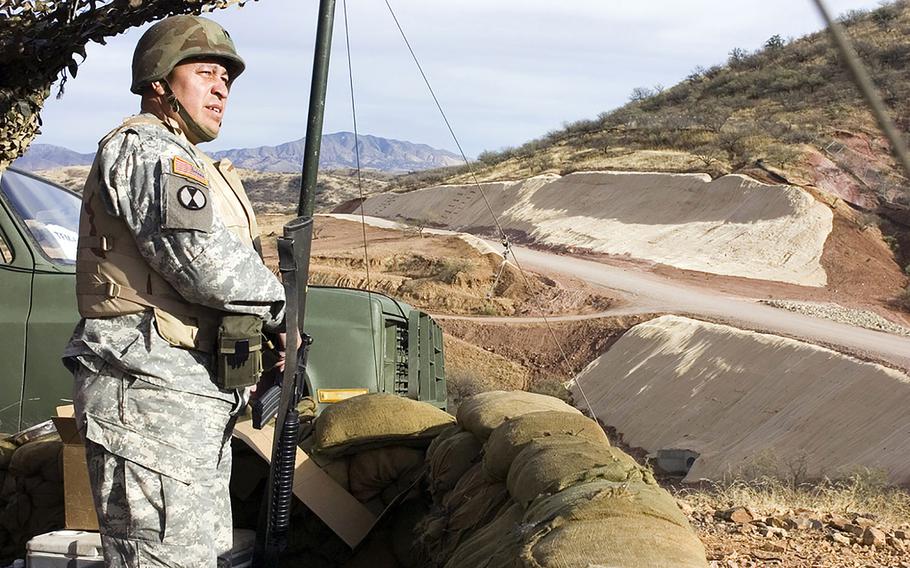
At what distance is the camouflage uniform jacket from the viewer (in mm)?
2549

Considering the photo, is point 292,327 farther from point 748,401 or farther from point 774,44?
point 774,44

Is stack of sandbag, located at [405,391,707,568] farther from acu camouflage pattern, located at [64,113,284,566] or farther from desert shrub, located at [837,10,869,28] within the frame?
desert shrub, located at [837,10,869,28]

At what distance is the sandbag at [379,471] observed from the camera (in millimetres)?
4402

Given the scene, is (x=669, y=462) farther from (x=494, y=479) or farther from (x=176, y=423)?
(x=176, y=423)

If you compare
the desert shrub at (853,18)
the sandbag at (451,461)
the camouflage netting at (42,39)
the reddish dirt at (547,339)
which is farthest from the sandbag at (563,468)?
the desert shrub at (853,18)

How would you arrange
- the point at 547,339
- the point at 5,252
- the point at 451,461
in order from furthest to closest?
the point at 547,339
the point at 5,252
the point at 451,461

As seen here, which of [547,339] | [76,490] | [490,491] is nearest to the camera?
[490,491]

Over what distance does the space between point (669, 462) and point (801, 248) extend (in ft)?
48.6

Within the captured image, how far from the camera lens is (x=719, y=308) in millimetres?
19891

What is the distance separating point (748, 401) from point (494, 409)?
11.0 m

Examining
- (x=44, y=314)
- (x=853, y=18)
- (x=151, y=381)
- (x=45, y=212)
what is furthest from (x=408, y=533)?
(x=853, y=18)

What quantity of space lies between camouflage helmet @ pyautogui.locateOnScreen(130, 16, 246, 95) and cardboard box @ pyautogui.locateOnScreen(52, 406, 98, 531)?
5.55ft

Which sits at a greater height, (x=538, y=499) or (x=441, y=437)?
(x=538, y=499)

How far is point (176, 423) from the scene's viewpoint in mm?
2646
